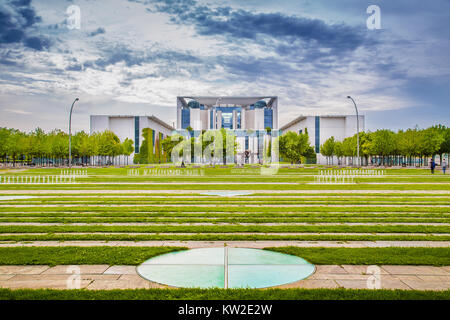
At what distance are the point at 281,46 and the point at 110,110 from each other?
115m

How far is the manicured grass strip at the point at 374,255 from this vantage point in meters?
6.13

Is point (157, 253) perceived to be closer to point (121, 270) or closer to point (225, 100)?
point (121, 270)

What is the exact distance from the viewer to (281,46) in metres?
10.9

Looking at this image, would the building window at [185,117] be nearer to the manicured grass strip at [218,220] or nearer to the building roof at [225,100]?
the building roof at [225,100]

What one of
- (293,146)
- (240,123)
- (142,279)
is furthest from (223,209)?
(240,123)

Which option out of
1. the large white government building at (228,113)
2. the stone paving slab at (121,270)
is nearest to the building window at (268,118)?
the large white government building at (228,113)

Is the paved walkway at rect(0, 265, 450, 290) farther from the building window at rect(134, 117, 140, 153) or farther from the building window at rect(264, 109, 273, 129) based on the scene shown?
the building window at rect(264, 109, 273, 129)

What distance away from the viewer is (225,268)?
5.88 meters

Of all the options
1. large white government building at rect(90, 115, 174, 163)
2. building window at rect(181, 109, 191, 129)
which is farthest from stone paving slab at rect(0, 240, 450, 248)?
building window at rect(181, 109, 191, 129)

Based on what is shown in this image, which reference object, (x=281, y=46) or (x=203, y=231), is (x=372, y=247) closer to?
(x=203, y=231)

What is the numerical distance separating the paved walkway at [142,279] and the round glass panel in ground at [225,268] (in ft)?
0.81

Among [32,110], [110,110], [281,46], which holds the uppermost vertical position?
[110,110]

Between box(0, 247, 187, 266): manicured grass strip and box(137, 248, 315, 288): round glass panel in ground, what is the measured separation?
1.03ft
